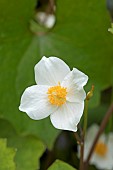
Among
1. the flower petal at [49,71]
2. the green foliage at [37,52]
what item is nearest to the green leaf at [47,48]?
the green foliage at [37,52]

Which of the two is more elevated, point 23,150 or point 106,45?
point 106,45

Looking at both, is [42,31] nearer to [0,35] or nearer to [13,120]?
[0,35]

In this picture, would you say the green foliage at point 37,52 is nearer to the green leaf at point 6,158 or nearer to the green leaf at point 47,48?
the green leaf at point 47,48

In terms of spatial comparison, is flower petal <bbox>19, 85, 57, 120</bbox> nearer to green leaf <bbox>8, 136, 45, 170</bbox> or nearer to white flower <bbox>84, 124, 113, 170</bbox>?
Answer: green leaf <bbox>8, 136, 45, 170</bbox>

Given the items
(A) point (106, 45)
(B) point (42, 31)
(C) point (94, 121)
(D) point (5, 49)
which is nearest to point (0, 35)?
(D) point (5, 49)

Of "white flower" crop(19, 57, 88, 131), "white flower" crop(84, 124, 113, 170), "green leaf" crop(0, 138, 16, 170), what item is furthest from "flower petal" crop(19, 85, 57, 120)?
"white flower" crop(84, 124, 113, 170)

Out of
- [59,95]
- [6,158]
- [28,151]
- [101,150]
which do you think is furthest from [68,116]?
[101,150]

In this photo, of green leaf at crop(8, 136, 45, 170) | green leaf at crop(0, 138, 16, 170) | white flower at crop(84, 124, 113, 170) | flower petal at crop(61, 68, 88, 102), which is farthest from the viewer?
white flower at crop(84, 124, 113, 170)
